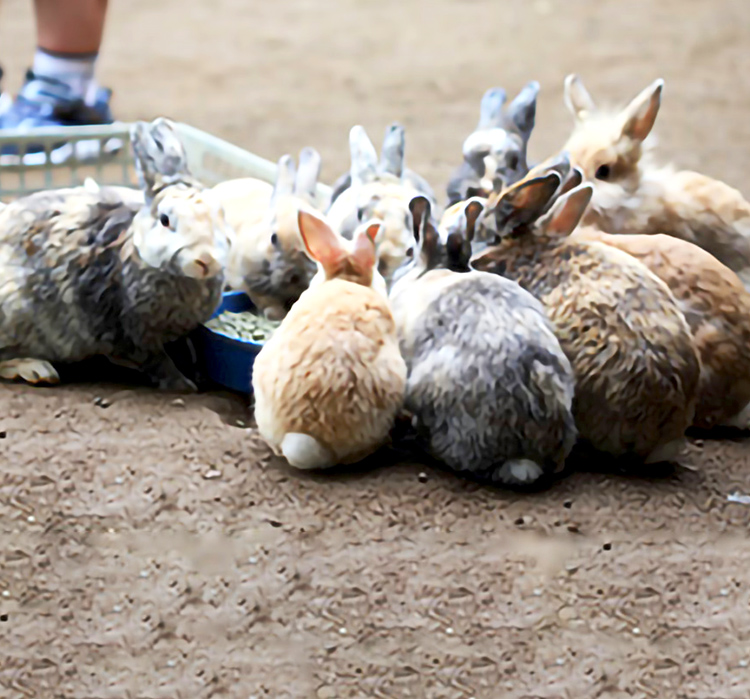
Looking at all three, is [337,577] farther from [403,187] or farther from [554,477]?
[403,187]

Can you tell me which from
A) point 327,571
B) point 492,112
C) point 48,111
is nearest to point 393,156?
point 492,112

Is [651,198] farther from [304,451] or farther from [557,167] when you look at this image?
[304,451]

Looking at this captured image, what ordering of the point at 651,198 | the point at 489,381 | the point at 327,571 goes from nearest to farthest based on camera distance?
the point at 327,571 → the point at 489,381 → the point at 651,198

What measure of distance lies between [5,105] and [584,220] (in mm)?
2655

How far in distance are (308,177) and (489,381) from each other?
1.05 metres

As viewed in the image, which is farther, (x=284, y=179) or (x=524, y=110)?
(x=524, y=110)

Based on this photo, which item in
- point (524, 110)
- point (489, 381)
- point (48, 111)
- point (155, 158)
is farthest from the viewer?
point (48, 111)

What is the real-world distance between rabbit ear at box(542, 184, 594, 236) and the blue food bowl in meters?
0.71

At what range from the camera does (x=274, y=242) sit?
2.81m

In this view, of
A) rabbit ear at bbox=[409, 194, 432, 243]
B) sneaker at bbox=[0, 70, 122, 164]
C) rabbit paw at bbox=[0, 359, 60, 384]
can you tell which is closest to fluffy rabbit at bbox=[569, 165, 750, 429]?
rabbit ear at bbox=[409, 194, 432, 243]

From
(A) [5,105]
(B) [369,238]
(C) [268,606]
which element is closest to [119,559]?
(C) [268,606]

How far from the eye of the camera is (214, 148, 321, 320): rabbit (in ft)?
9.21

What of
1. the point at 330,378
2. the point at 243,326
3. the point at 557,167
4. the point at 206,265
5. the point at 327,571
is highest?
the point at 557,167

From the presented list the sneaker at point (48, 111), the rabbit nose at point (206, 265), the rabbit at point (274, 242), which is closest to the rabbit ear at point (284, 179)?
the rabbit at point (274, 242)
